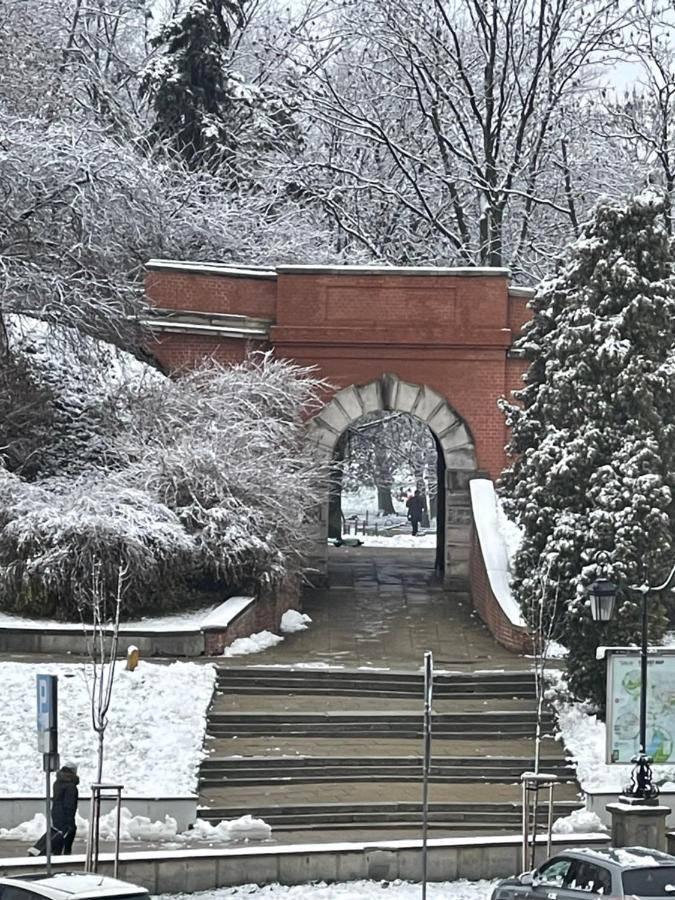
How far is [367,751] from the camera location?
21656 millimetres

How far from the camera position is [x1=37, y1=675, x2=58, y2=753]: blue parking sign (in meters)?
14.8

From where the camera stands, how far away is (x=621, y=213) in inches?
978

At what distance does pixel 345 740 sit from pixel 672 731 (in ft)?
15.7

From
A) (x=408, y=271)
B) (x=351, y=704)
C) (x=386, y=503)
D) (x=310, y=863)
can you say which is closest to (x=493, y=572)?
(x=351, y=704)

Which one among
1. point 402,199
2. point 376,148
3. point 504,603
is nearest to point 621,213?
point 504,603

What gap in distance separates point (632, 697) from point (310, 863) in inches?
199

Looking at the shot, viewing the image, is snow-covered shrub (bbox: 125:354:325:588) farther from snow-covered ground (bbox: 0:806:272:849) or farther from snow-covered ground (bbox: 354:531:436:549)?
snow-covered ground (bbox: 354:531:436:549)

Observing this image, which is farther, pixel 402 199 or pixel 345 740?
pixel 402 199

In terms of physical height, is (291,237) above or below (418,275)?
above

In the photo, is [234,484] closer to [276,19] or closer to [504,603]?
[504,603]

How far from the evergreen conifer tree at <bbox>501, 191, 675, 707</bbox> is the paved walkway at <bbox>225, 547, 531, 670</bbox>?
1786mm

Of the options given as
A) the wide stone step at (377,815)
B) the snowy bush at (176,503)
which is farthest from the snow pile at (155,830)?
the snowy bush at (176,503)

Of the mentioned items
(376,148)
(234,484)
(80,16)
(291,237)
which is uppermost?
(80,16)

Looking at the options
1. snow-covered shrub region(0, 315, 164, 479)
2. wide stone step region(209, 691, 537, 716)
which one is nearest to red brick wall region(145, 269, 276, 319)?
snow-covered shrub region(0, 315, 164, 479)
